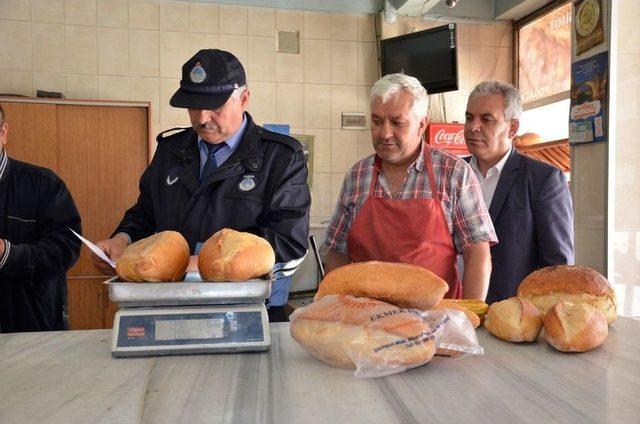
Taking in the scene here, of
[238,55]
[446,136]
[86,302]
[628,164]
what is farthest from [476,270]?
[238,55]

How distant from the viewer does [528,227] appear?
81.4 inches

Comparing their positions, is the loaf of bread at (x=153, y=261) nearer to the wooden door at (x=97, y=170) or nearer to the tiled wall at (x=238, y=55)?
the wooden door at (x=97, y=170)

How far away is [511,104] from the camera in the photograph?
88.4 inches

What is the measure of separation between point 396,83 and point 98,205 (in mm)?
3006

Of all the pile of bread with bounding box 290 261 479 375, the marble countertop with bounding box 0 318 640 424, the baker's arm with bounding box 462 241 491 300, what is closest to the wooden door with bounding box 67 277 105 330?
the baker's arm with bounding box 462 241 491 300


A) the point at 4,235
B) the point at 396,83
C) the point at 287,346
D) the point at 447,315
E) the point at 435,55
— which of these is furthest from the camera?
the point at 435,55

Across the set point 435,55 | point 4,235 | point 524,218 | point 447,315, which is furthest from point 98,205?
point 447,315

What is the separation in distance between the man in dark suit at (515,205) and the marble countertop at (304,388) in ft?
3.60

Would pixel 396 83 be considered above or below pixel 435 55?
below

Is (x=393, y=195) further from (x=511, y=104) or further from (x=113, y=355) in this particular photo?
(x=113, y=355)

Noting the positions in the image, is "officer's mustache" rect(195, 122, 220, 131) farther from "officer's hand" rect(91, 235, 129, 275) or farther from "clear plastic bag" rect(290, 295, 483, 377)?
"clear plastic bag" rect(290, 295, 483, 377)

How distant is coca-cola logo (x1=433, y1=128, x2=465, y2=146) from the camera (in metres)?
4.82

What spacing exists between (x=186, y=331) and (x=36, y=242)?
51.3 inches

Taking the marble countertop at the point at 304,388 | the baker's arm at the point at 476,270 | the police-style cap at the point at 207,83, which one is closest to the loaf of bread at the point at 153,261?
the marble countertop at the point at 304,388
